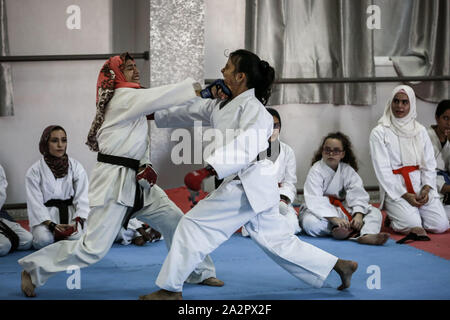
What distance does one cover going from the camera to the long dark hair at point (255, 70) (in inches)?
122

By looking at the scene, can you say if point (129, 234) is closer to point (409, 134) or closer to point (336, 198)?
point (336, 198)

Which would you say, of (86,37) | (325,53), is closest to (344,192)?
(325,53)

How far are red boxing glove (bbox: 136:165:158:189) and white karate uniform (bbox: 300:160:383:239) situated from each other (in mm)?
2111

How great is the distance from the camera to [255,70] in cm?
312

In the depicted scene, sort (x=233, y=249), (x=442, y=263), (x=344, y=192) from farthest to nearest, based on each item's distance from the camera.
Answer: (x=344, y=192) → (x=233, y=249) → (x=442, y=263)

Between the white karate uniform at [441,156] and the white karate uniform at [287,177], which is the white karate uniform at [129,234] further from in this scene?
the white karate uniform at [441,156]

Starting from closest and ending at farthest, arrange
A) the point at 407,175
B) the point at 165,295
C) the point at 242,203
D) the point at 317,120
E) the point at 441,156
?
the point at 165,295, the point at 242,203, the point at 407,175, the point at 441,156, the point at 317,120

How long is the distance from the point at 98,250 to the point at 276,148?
259cm

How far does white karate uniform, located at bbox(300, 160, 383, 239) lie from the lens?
4957 millimetres

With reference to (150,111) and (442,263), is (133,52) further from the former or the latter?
(442,263)

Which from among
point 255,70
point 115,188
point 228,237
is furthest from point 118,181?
point 255,70

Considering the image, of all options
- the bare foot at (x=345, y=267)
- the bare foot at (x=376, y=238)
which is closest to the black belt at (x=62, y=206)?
the bare foot at (x=376, y=238)

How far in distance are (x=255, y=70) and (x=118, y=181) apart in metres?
0.94

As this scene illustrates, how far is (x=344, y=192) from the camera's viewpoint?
5.19 m
